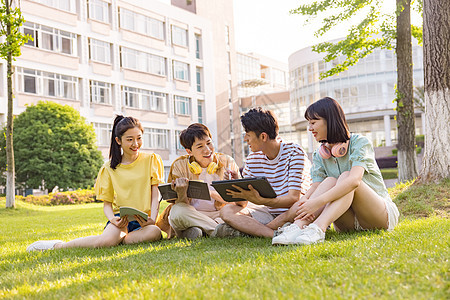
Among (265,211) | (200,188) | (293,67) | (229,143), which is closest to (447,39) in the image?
(265,211)

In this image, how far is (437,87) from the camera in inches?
278

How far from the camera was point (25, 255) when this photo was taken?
4.35 meters

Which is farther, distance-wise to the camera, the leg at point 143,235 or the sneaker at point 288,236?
the leg at point 143,235

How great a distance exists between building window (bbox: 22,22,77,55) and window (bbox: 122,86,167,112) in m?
4.42

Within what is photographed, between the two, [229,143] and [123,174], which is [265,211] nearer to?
[123,174]

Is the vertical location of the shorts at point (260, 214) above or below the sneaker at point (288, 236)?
above

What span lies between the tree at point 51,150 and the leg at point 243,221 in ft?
59.9

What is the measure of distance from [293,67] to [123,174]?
141 feet

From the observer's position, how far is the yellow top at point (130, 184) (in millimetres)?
4895

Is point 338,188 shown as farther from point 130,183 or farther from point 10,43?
point 10,43

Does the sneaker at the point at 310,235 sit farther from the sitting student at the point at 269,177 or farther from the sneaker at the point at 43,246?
the sneaker at the point at 43,246

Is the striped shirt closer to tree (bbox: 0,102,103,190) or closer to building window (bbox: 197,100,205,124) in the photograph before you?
tree (bbox: 0,102,103,190)

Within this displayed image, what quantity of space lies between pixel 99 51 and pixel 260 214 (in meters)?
26.6

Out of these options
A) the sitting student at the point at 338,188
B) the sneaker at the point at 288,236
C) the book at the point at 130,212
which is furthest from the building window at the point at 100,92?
the sneaker at the point at 288,236
